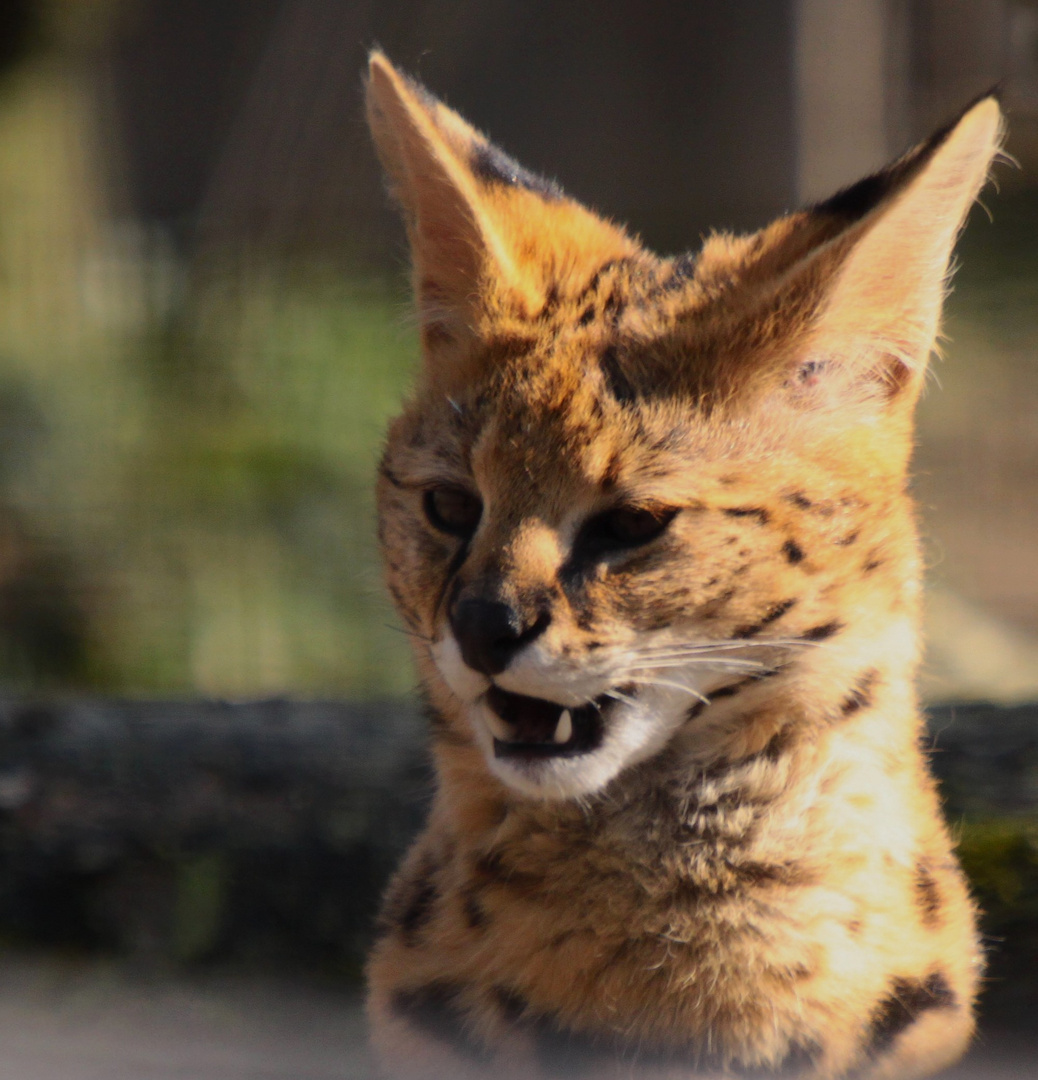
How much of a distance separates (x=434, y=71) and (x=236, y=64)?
1.11m

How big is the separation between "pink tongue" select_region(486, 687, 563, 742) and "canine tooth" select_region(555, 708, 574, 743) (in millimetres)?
12

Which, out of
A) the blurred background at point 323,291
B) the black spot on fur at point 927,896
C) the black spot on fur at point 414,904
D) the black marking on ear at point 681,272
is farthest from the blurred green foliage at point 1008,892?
the blurred background at point 323,291

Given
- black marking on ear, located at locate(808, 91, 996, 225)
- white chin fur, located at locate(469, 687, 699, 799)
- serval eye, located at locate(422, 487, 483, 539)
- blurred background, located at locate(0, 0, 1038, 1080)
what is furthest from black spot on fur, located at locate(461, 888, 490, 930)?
blurred background, located at locate(0, 0, 1038, 1080)

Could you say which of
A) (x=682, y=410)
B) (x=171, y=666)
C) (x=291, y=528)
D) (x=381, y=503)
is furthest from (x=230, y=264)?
(x=682, y=410)

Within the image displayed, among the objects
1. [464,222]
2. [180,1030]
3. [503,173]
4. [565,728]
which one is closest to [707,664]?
[565,728]

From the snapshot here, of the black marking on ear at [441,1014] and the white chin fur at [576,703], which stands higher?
the white chin fur at [576,703]

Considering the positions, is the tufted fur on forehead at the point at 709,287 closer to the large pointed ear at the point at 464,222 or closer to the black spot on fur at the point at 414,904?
the large pointed ear at the point at 464,222

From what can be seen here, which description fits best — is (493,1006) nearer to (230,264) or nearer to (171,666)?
(171,666)

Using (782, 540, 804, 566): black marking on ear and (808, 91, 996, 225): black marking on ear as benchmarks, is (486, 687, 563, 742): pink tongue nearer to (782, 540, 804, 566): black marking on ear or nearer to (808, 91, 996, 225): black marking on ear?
(782, 540, 804, 566): black marking on ear

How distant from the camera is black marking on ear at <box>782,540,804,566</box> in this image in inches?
70.4

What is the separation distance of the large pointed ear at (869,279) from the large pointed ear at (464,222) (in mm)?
342

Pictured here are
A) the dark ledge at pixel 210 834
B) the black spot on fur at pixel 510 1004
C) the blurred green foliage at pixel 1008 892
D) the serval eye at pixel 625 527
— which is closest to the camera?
the serval eye at pixel 625 527

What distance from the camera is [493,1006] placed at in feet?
6.25

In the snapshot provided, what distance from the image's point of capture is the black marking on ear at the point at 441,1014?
6.33ft
